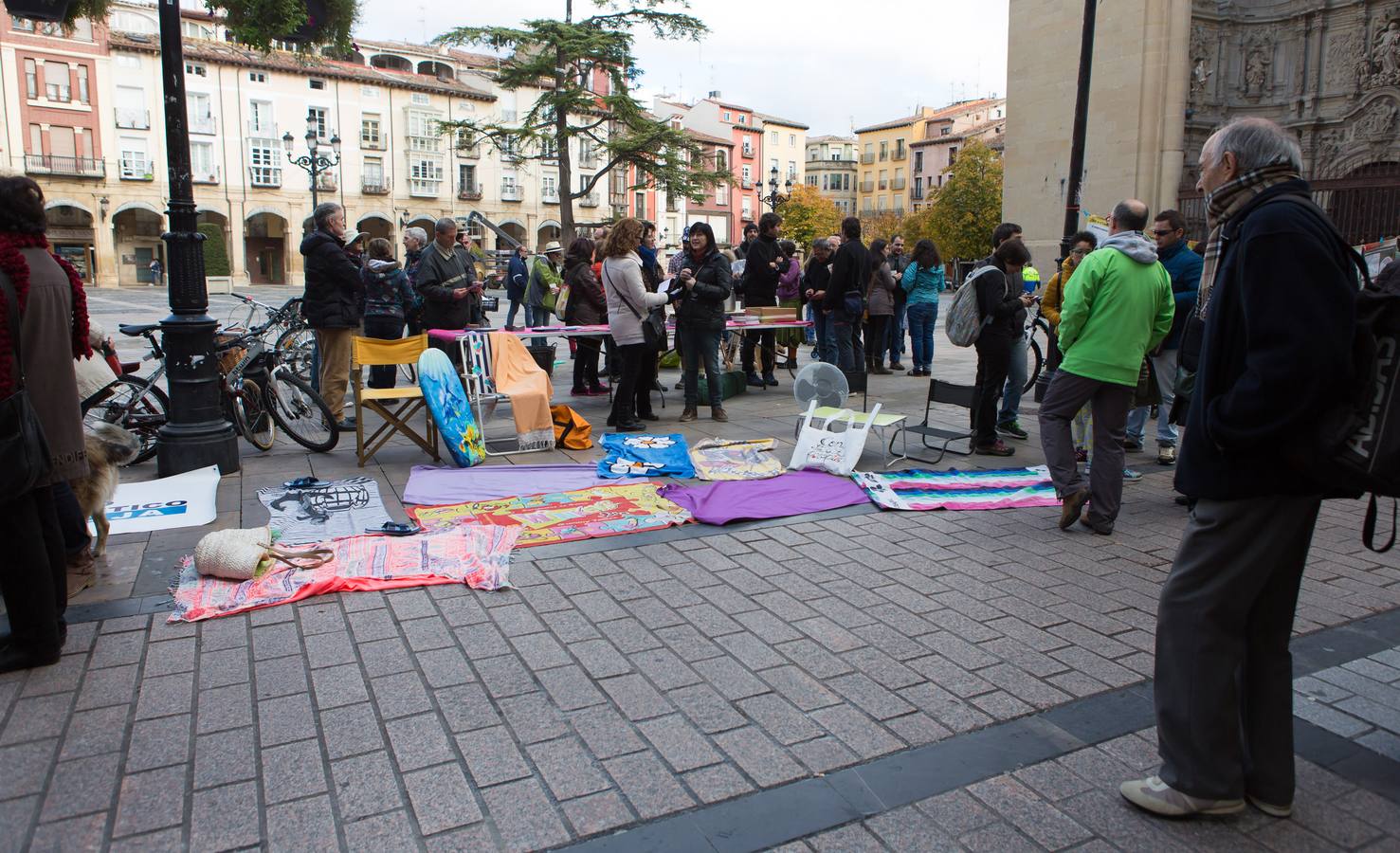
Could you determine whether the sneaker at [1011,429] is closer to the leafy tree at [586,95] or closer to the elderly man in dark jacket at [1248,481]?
the elderly man in dark jacket at [1248,481]

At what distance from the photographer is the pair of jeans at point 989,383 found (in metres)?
7.30

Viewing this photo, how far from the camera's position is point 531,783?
2867mm

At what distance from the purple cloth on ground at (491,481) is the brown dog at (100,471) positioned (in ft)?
5.50

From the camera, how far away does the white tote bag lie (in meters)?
6.95

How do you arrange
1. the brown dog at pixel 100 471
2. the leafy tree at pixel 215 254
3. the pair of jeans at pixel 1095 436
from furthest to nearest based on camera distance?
the leafy tree at pixel 215 254 < the pair of jeans at pixel 1095 436 < the brown dog at pixel 100 471

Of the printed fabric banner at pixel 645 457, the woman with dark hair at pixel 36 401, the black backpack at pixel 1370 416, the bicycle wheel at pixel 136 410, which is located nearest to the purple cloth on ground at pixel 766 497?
the printed fabric banner at pixel 645 457

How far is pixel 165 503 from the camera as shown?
Answer: 233 inches

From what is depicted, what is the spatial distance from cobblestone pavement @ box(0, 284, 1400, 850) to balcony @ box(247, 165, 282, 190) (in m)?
56.1

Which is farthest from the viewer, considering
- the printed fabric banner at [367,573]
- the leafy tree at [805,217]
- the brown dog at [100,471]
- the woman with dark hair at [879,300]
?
the leafy tree at [805,217]

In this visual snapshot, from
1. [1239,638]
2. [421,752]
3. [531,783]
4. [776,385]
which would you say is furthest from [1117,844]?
[776,385]

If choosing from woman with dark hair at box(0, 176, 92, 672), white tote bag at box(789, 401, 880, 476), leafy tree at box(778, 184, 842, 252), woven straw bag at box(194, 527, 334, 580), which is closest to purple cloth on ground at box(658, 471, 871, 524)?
white tote bag at box(789, 401, 880, 476)

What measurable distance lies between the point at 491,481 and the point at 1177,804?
16.2ft

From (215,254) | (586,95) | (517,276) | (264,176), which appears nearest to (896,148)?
(264,176)

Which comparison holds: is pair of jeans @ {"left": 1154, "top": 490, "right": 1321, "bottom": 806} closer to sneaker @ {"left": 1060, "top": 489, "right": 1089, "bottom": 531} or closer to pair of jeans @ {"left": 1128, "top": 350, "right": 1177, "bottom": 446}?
sneaker @ {"left": 1060, "top": 489, "right": 1089, "bottom": 531}
